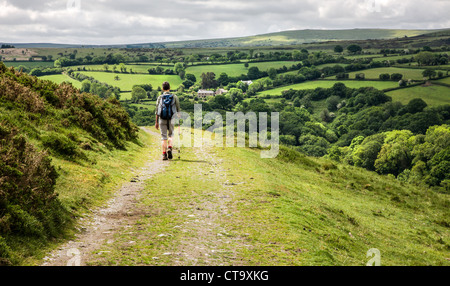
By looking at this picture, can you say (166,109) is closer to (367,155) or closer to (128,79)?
(367,155)

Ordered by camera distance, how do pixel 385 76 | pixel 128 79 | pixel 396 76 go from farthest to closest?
pixel 385 76, pixel 396 76, pixel 128 79

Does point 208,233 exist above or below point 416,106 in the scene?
above

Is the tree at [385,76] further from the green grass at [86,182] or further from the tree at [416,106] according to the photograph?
the green grass at [86,182]

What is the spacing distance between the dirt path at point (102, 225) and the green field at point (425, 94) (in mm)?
168894

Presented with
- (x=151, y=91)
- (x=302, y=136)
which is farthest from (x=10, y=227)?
(x=151, y=91)

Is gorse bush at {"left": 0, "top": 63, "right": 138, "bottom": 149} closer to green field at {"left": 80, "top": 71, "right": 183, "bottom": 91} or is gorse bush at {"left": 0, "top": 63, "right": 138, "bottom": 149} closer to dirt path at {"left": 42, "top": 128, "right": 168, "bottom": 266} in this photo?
dirt path at {"left": 42, "top": 128, "right": 168, "bottom": 266}

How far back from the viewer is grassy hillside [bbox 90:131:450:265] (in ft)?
26.7

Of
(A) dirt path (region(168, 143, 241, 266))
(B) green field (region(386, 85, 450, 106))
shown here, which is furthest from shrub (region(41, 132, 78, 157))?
(B) green field (region(386, 85, 450, 106))

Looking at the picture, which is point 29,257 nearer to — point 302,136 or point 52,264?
point 52,264

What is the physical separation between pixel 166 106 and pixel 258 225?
10628 mm

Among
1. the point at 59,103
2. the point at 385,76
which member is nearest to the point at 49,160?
the point at 59,103

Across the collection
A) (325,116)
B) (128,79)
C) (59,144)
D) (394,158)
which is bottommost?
(394,158)

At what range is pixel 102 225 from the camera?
9891 mm

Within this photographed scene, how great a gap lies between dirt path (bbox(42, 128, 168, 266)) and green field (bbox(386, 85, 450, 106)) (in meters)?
169
